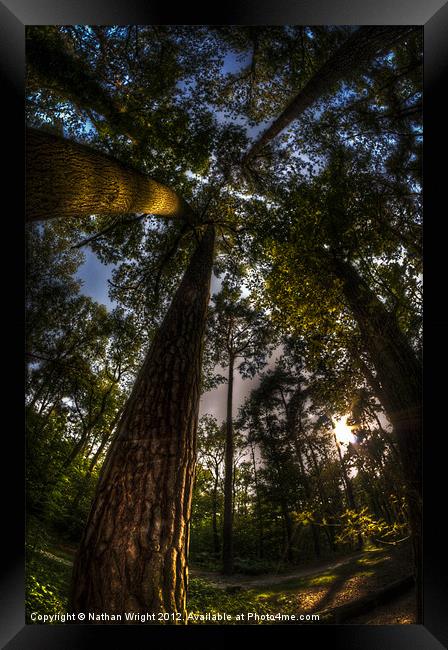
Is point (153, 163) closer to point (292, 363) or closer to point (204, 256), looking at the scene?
point (204, 256)

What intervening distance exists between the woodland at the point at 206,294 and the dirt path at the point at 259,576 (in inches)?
2.9

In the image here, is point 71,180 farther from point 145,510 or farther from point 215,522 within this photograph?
point 215,522

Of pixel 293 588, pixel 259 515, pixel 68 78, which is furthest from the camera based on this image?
pixel 259 515

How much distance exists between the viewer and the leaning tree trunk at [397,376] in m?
1.98

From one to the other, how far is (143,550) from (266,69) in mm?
4912

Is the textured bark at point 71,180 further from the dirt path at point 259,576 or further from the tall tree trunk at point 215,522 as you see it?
the tall tree trunk at point 215,522

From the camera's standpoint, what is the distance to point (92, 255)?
3.34 m

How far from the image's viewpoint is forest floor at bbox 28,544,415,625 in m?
1.97

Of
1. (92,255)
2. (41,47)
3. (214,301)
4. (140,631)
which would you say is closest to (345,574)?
(140,631)

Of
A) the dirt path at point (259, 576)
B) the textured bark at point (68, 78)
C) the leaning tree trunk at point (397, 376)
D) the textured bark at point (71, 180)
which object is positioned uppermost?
the textured bark at point (68, 78)

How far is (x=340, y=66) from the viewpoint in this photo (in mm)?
2881

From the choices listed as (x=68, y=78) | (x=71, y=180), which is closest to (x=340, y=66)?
(x=68, y=78)
